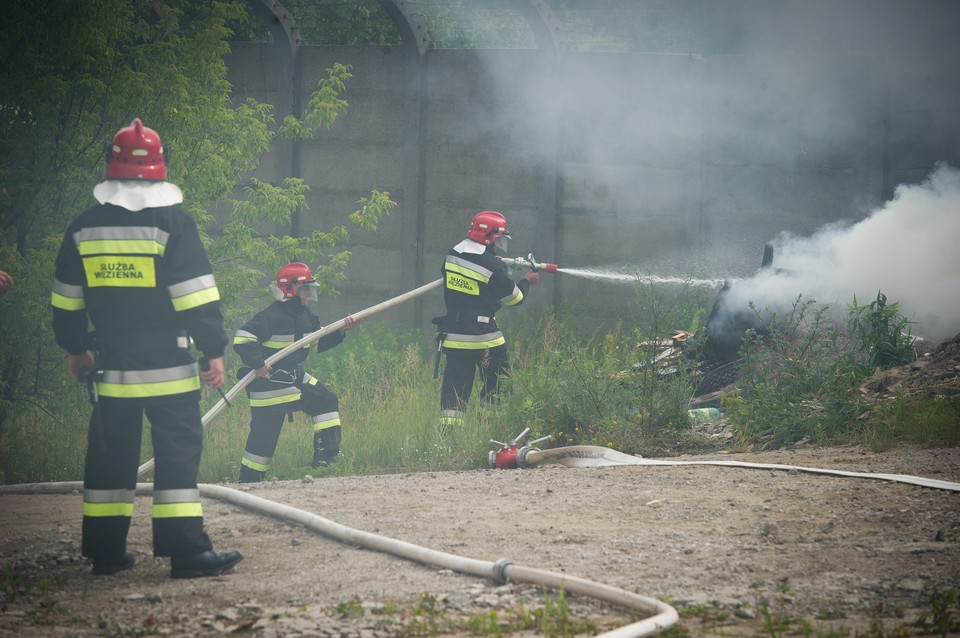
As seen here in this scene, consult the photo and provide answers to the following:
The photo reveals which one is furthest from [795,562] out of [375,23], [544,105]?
[375,23]

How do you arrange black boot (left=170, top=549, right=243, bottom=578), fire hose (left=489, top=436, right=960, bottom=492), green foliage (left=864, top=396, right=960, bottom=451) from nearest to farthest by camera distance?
black boot (left=170, top=549, right=243, bottom=578) < fire hose (left=489, top=436, right=960, bottom=492) < green foliage (left=864, top=396, right=960, bottom=451)

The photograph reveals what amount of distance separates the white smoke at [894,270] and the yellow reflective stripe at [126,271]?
5.64 meters

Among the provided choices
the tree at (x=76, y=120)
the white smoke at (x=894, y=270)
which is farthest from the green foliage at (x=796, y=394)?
the tree at (x=76, y=120)

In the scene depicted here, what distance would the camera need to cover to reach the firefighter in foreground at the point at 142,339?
5008 millimetres

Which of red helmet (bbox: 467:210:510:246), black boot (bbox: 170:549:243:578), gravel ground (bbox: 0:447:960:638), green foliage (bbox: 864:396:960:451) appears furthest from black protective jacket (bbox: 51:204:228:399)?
green foliage (bbox: 864:396:960:451)

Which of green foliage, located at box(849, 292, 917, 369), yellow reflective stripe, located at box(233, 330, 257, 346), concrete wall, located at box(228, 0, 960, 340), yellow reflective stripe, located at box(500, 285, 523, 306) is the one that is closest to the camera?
yellow reflective stripe, located at box(233, 330, 257, 346)

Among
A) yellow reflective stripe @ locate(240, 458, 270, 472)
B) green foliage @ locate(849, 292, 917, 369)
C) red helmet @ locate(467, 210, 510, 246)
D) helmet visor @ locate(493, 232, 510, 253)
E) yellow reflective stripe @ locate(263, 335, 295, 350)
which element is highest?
red helmet @ locate(467, 210, 510, 246)

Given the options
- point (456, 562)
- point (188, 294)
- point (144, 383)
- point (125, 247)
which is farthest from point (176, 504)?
point (456, 562)

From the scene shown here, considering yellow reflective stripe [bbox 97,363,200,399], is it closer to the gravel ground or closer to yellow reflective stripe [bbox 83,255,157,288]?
yellow reflective stripe [bbox 83,255,157,288]

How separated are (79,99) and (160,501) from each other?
13.4 feet

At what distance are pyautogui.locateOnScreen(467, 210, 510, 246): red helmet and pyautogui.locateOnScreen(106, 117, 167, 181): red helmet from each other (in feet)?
13.9

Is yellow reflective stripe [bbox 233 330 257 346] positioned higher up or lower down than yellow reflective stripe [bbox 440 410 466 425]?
higher up

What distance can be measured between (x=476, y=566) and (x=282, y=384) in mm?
4129

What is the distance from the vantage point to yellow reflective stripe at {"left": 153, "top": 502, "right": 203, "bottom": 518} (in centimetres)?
499
